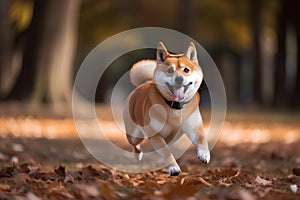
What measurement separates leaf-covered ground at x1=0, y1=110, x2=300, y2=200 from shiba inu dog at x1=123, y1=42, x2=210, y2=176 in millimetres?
279

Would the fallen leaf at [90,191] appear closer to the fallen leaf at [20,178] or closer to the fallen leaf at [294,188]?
the fallen leaf at [20,178]

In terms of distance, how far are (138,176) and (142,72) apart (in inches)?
35.6

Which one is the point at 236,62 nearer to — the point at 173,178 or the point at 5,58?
the point at 5,58

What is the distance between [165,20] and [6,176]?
34.2m

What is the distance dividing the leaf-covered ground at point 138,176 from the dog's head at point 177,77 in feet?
2.05

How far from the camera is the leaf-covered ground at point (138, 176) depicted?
4820mm

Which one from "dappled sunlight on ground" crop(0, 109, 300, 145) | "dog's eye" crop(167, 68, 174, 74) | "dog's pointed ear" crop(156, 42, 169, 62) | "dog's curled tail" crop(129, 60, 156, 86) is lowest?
"dappled sunlight on ground" crop(0, 109, 300, 145)

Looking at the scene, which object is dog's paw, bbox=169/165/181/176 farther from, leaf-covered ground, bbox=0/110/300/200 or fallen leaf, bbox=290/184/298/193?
fallen leaf, bbox=290/184/298/193

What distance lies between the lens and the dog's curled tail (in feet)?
21.8

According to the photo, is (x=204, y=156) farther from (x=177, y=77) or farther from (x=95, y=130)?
(x=95, y=130)

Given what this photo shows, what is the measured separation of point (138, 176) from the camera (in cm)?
643

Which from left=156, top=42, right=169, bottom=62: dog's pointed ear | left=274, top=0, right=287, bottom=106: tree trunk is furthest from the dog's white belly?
left=274, top=0, right=287, bottom=106: tree trunk

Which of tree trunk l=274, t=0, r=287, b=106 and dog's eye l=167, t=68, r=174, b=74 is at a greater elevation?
dog's eye l=167, t=68, r=174, b=74

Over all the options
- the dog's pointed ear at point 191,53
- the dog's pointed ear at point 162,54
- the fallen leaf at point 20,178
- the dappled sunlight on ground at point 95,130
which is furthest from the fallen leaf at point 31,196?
the dappled sunlight on ground at point 95,130
